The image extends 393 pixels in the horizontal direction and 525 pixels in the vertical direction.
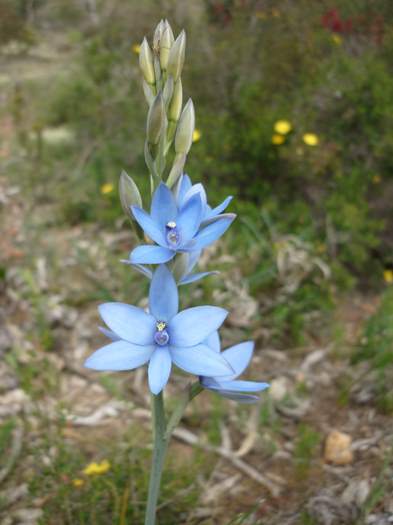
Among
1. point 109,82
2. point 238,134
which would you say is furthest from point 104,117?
point 238,134

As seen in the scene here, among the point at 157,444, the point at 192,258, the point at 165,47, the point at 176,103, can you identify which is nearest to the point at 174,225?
the point at 192,258

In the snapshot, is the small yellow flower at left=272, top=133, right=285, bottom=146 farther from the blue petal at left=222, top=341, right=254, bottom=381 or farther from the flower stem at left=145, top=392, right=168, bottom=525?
the flower stem at left=145, top=392, right=168, bottom=525

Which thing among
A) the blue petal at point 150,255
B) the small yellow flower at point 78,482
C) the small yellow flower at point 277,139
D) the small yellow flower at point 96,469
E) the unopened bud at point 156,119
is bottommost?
the small yellow flower at point 78,482

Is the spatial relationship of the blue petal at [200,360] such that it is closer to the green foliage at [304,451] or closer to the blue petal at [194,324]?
the blue petal at [194,324]

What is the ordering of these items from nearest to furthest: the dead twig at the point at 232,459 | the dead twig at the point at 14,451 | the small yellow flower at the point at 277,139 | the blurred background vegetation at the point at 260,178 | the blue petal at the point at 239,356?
the blue petal at the point at 239,356 → the dead twig at the point at 14,451 → the dead twig at the point at 232,459 → the blurred background vegetation at the point at 260,178 → the small yellow flower at the point at 277,139

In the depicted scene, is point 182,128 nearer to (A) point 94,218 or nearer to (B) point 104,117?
(A) point 94,218

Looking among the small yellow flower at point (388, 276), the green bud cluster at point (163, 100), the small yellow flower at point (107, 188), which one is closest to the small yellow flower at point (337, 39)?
the small yellow flower at point (388, 276)

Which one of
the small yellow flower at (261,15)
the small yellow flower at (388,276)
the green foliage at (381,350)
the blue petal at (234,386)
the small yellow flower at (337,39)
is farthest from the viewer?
the small yellow flower at (261,15)
